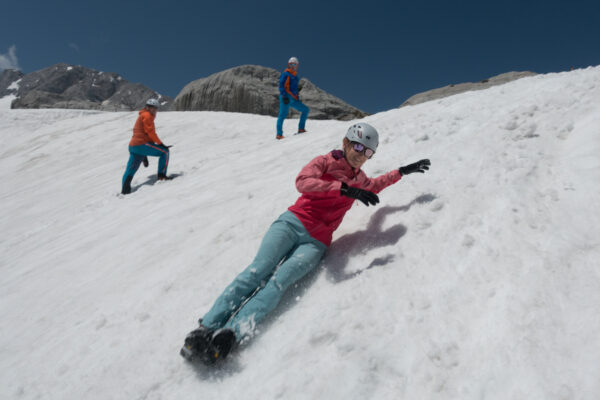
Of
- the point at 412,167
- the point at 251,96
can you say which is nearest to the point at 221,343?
the point at 412,167

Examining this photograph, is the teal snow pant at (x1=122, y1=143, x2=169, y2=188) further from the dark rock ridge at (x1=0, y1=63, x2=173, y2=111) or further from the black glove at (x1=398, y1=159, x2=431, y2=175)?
the dark rock ridge at (x1=0, y1=63, x2=173, y2=111)

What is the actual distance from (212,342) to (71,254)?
13.0 feet

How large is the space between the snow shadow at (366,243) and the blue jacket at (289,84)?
697 centimetres

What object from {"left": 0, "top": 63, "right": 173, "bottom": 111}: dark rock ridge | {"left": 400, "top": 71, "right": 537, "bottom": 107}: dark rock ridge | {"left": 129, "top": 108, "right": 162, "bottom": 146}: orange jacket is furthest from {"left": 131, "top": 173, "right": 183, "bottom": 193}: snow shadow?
{"left": 0, "top": 63, "right": 173, "bottom": 111}: dark rock ridge

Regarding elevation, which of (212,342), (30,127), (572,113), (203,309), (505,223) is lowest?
(30,127)

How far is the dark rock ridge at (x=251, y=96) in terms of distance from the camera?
74.7 ft

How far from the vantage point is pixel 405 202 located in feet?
11.8

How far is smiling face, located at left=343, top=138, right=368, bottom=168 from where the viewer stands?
128 inches

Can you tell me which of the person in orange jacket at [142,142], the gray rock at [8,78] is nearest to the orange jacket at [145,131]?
the person in orange jacket at [142,142]

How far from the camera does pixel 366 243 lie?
322cm

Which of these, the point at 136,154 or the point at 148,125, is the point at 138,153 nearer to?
the point at 136,154

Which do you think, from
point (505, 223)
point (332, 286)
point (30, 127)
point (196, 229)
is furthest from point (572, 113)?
point (30, 127)

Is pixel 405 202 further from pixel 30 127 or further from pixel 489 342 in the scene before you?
pixel 30 127

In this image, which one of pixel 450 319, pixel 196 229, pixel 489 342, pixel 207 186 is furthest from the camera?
pixel 207 186
